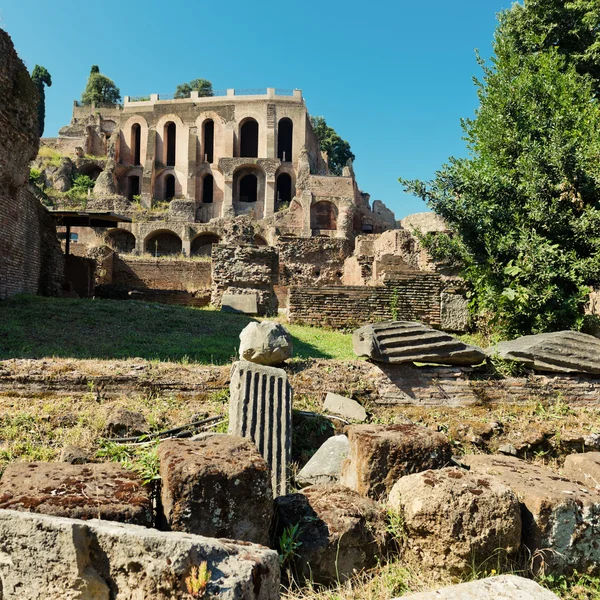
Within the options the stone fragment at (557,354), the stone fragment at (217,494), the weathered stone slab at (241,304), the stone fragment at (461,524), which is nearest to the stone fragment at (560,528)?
the stone fragment at (461,524)

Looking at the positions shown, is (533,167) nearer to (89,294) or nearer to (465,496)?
(465,496)

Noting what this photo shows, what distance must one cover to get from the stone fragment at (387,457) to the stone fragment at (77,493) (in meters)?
1.33

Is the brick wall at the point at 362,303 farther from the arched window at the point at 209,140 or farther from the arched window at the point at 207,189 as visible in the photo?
the arched window at the point at 209,140

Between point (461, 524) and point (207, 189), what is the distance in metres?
41.1

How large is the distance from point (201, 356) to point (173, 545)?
4.57 metres

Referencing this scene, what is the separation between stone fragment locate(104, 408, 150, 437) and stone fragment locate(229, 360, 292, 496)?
2.52 feet

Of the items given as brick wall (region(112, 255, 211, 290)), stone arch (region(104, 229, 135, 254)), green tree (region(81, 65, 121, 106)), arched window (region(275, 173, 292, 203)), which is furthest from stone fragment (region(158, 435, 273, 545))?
green tree (region(81, 65, 121, 106))

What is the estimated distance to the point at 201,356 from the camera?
612cm

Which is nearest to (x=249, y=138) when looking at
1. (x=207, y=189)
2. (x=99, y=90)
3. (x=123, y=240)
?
(x=207, y=189)

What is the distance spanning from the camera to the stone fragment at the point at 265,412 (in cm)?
353

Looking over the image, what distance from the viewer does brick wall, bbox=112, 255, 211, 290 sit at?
19.9 m

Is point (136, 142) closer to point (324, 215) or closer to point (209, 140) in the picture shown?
point (209, 140)

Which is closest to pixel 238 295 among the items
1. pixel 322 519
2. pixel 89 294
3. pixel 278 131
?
pixel 89 294

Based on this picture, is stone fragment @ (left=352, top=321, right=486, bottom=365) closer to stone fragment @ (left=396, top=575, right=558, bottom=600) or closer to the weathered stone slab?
stone fragment @ (left=396, top=575, right=558, bottom=600)
